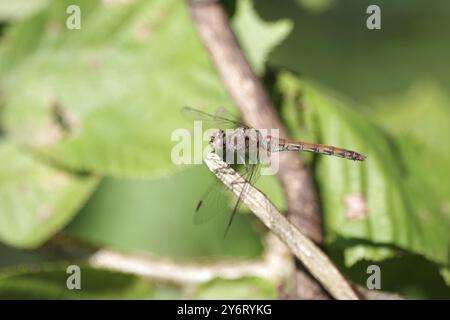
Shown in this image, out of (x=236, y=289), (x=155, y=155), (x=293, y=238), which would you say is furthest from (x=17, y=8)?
(x=293, y=238)

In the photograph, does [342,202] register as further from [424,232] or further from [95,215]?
[95,215]

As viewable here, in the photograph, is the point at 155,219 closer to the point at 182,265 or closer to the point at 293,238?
the point at 182,265

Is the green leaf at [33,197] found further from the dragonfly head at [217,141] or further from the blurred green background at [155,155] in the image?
the dragonfly head at [217,141]

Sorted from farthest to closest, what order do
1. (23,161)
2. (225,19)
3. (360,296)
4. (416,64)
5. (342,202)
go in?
(416,64) < (23,161) < (225,19) < (342,202) < (360,296)

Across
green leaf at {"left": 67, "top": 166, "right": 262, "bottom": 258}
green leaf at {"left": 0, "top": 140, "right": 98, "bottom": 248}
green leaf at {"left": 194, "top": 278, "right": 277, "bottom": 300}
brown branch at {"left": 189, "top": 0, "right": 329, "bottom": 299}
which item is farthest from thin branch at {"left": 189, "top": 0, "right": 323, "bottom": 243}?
green leaf at {"left": 67, "top": 166, "right": 262, "bottom": 258}

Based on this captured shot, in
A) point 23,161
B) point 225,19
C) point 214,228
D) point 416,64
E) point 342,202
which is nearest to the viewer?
point 342,202

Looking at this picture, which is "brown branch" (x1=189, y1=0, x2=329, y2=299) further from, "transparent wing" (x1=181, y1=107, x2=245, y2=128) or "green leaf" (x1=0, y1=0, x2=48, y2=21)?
"green leaf" (x1=0, y1=0, x2=48, y2=21)
